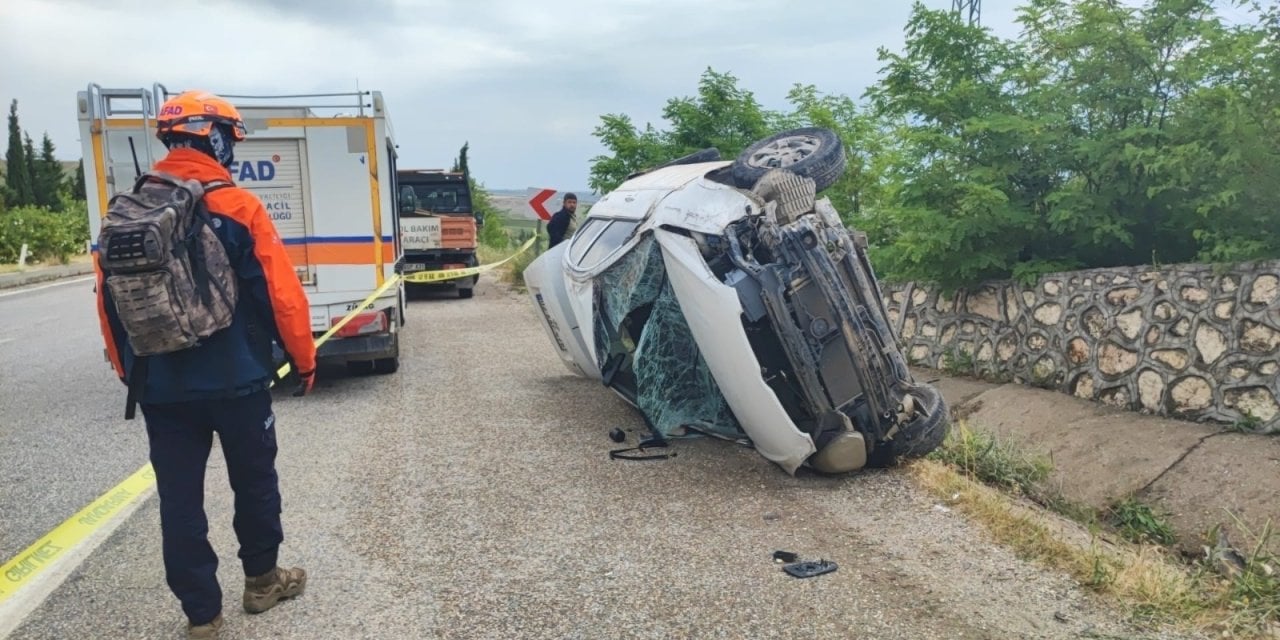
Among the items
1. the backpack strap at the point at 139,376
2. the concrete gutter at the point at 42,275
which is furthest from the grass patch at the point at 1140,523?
the concrete gutter at the point at 42,275

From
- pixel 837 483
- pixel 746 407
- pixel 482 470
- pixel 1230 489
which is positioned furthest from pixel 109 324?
pixel 1230 489

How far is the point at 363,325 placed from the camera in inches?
338

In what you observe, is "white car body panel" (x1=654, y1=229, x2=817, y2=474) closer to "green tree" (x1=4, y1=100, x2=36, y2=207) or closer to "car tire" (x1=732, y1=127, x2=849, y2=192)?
"car tire" (x1=732, y1=127, x2=849, y2=192)

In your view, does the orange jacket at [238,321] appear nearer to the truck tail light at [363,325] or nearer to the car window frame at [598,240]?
the car window frame at [598,240]

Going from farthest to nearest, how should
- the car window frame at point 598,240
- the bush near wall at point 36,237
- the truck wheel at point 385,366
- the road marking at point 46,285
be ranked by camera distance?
the bush near wall at point 36,237, the road marking at point 46,285, the truck wheel at point 385,366, the car window frame at point 598,240

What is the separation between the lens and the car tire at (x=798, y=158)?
5.59 metres

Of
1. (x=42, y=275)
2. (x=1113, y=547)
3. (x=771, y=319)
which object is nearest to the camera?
(x=1113, y=547)

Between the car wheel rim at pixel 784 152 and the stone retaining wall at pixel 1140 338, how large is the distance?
3.33 meters

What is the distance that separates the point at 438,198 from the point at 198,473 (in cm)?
1649

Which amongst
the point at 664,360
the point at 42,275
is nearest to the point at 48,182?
the point at 42,275

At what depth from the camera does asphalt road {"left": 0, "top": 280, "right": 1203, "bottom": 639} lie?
372 cm

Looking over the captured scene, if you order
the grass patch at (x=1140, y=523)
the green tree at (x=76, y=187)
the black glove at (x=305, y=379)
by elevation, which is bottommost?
the grass patch at (x=1140, y=523)

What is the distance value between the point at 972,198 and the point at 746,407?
4.26 meters

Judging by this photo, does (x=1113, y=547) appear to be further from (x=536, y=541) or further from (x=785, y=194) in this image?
(x=536, y=541)
